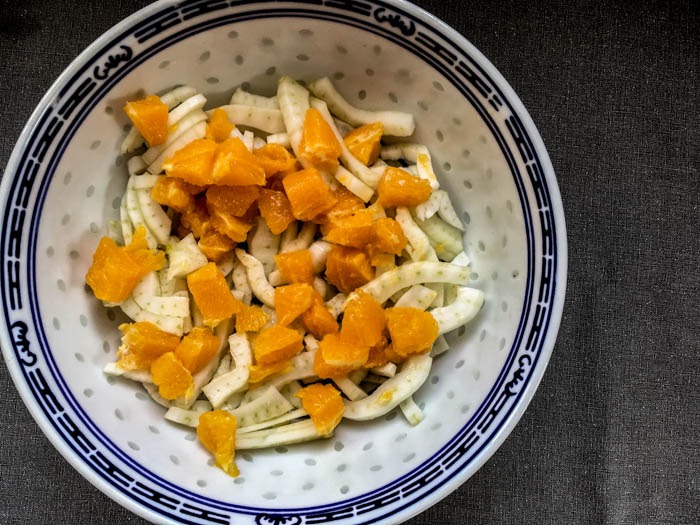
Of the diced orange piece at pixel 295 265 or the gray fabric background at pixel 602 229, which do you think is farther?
the gray fabric background at pixel 602 229

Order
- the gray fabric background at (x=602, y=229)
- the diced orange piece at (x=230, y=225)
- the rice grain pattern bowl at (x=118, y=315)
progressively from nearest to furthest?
the rice grain pattern bowl at (x=118, y=315)
the diced orange piece at (x=230, y=225)
the gray fabric background at (x=602, y=229)

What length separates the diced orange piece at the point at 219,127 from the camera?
1.53 metres

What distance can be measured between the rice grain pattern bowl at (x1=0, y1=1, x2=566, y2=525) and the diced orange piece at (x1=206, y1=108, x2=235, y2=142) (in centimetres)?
8

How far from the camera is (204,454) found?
152cm

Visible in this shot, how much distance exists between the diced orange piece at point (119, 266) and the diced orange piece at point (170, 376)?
17 cm

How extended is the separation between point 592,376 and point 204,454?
0.99m

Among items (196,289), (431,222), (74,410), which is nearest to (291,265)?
(196,289)

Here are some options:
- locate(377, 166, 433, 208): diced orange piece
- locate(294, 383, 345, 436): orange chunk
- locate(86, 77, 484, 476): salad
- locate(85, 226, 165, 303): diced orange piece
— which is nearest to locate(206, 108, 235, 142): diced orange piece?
locate(86, 77, 484, 476): salad

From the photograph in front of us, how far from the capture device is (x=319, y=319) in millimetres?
1506

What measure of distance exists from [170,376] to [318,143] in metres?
0.60

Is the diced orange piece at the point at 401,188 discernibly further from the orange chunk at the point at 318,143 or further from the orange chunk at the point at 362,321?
the orange chunk at the point at 362,321

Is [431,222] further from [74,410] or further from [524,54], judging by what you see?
[74,410]

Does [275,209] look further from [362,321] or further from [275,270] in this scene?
[362,321]

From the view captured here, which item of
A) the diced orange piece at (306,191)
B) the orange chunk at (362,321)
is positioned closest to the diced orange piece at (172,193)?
the diced orange piece at (306,191)
